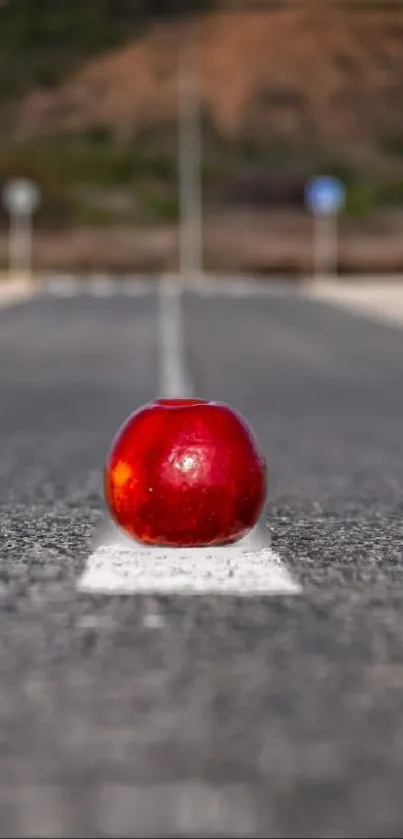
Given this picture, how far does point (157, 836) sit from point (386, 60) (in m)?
199

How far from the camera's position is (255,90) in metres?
186

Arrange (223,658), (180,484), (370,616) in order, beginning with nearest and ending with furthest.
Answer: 1. (223,658)
2. (370,616)
3. (180,484)

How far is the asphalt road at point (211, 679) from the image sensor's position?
14.2 feet

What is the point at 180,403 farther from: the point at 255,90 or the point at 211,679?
the point at 255,90

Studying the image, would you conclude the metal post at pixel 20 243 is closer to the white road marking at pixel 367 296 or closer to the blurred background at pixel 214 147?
the blurred background at pixel 214 147

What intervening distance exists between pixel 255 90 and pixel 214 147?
21.6 meters

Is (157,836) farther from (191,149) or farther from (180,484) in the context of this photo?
(191,149)

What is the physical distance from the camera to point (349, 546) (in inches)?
315

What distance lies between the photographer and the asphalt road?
433cm

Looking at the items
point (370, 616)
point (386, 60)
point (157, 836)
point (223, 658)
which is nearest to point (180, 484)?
point (370, 616)

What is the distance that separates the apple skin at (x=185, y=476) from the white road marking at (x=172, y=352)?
9933mm

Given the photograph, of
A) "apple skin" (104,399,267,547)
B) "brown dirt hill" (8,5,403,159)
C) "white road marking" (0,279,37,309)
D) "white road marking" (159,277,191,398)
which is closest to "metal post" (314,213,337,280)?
"white road marking" (0,279,37,309)

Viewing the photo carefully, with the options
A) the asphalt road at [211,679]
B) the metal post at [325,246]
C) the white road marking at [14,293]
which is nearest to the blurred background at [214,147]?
the metal post at [325,246]

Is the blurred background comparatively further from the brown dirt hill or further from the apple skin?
the apple skin
